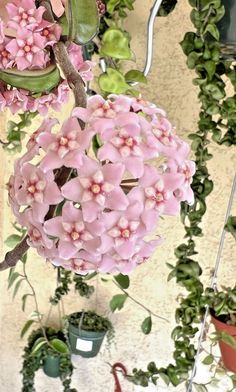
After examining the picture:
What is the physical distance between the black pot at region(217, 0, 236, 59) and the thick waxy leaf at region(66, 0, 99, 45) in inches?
16.2

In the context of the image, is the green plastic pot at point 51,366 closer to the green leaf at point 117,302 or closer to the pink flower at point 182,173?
the green leaf at point 117,302

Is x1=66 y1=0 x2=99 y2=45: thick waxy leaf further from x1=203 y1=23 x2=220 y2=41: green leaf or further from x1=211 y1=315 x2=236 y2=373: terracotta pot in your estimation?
x1=211 y1=315 x2=236 y2=373: terracotta pot

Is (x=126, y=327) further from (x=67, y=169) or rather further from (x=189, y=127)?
(x=67, y=169)

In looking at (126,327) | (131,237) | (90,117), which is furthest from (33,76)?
(126,327)

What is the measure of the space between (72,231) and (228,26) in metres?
0.57

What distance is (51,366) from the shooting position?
1395 mm

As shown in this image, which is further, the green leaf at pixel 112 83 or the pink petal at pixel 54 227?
the green leaf at pixel 112 83

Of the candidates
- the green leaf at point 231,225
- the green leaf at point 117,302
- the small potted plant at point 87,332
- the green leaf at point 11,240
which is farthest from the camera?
the small potted plant at point 87,332

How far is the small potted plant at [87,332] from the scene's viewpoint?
1335 mm

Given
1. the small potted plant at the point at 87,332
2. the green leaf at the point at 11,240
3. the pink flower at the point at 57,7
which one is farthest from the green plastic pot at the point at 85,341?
the pink flower at the point at 57,7

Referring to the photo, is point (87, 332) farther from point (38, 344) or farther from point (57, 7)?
point (57, 7)

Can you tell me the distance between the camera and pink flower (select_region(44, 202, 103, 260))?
49cm

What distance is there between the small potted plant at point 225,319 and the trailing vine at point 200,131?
0.07ft

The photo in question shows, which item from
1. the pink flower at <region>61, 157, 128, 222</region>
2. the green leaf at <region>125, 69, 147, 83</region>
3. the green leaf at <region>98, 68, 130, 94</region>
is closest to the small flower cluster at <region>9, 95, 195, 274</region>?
the pink flower at <region>61, 157, 128, 222</region>
